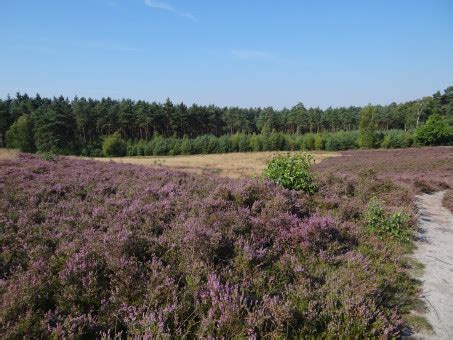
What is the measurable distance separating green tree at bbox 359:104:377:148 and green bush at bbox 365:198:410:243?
260ft

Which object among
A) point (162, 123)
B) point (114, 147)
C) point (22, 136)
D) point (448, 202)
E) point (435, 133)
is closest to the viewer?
point (448, 202)

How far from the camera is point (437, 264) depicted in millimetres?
6250

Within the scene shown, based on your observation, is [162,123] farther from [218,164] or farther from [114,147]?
[218,164]

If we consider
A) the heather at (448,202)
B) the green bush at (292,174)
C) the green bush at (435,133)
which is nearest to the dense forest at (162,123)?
the green bush at (435,133)

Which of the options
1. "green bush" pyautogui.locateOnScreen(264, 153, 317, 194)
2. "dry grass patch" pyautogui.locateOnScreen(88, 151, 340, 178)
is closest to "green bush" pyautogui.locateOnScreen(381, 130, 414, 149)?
"dry grass patch" pyautogui.locateOnScreen(88, 151, 340, 178)

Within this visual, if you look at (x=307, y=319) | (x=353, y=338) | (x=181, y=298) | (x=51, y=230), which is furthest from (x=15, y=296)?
(x=353, y=338)

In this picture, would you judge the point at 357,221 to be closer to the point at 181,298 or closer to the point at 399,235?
the point at 399,235

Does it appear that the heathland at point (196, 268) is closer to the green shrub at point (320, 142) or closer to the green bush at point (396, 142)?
the green bush at point (396, 142)

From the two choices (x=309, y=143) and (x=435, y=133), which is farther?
(x=309, y=143)

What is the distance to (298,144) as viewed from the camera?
93.6 metres

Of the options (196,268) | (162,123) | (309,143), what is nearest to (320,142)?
(309,143)

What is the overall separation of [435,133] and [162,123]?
7781cm

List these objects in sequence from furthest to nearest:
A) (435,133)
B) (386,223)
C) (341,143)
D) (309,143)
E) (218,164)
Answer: (309,143), (341,143), (435,133), (218,164), (386,223)

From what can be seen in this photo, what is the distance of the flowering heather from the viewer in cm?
328
